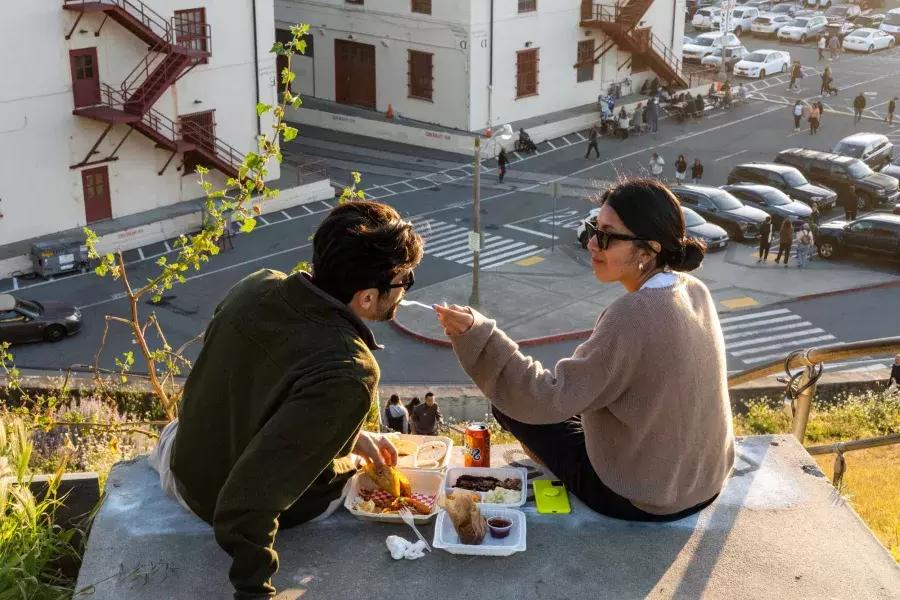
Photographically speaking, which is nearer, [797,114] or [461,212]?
[461,212]

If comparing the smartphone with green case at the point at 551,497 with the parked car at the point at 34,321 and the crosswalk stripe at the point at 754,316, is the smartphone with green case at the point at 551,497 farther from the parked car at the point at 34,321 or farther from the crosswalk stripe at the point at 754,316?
the crosswalk stripe at the point at 754,316

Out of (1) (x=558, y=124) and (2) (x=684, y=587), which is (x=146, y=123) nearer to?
(1) (x=558, y=124)

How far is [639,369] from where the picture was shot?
575 cm

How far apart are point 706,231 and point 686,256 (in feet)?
88.8

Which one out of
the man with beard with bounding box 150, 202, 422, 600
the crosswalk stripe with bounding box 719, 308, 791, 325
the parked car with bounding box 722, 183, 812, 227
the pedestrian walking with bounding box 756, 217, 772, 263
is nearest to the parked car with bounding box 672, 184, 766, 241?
the parked car with bounding box 722, 183, 812, 227

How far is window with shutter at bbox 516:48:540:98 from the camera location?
1686 inches

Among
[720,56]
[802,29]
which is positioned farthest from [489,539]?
[802,29]

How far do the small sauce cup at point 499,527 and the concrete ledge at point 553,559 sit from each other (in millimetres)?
153

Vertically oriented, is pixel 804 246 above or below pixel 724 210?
below

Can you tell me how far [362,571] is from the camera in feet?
19.4

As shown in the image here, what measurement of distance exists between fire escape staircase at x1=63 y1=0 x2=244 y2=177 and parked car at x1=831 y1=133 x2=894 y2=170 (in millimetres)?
22363

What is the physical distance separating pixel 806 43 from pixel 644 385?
63546mm

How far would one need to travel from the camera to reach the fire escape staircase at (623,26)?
147 ft

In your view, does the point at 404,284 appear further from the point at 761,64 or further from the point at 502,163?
the point at 761,64
